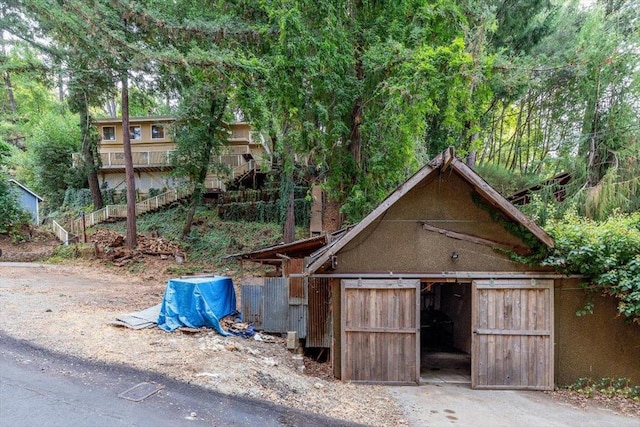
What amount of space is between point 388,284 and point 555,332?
3.36 m

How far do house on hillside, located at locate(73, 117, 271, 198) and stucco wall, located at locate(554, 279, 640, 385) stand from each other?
2166 centimetres

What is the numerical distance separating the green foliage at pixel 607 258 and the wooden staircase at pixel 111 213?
19.5m

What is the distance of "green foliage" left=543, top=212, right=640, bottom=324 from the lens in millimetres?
6195

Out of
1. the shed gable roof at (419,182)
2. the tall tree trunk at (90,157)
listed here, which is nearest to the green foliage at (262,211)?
the tall tree trunk at (90,157)

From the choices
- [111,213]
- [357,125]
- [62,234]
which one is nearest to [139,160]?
[111,213]

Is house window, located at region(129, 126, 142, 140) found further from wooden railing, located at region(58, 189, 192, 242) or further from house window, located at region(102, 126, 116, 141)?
wooden railing, located at region(58, 189, 192, 242)

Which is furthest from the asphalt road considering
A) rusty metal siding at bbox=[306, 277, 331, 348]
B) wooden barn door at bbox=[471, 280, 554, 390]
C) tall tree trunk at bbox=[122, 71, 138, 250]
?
tall tree trunk at bbox=[122, 71, 138, 250]

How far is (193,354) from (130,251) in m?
13.9

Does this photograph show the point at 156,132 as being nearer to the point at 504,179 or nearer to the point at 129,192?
the point at 129,192

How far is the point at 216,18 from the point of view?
39.9ft

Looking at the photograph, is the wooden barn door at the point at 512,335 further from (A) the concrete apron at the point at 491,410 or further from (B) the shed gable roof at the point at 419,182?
(B) the shed gable roof at the point at 419,182

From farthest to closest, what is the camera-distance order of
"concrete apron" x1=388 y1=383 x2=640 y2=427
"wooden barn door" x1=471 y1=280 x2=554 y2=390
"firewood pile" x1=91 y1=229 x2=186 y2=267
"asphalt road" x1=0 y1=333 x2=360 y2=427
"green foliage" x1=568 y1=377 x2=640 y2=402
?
"firewood pile" x1=91 y1=229 x2=186 y2=267, "wooden barn door" x1=471 y1=280 x2=554 y2=390, "green foliage" x1=568 y1=377 x2=640 y2=402, "concrete apron" x1=388 y1=383 x2=640 y2=427, "asphalt road" x1=0 y1=333 x2=360 y2=427

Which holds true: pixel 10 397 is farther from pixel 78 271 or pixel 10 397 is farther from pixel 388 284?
pixel 78 271

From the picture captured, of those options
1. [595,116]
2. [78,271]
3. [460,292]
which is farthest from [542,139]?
[78,271]
